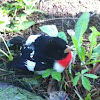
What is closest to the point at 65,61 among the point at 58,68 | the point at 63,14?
the point at 58,68

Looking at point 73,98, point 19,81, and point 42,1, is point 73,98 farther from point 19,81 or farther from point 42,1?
point 42,1

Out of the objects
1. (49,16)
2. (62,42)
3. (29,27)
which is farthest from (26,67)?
(49,16)

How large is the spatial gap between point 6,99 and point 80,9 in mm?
1615

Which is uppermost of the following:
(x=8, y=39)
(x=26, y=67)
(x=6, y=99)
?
(x=8, y=39)

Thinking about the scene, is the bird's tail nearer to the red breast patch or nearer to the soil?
the soil

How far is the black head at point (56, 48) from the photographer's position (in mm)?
1783

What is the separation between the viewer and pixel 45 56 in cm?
185

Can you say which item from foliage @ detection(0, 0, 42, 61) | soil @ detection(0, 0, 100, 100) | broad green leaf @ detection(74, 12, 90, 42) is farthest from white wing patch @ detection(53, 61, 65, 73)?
foliage @ detection(0, 0, 42, 61)

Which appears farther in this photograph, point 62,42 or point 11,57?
point 11,57

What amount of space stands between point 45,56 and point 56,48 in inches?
5.6

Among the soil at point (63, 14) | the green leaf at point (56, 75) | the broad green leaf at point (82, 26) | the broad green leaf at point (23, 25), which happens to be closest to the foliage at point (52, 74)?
the green leaf at point (56, 75)

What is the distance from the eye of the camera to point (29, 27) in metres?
2.41

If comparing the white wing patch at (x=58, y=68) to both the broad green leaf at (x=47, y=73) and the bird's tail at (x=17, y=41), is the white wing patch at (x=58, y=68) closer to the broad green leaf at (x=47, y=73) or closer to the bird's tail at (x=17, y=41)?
the broad green leaf at (x=47, y=73)

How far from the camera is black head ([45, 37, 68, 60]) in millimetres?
1783
